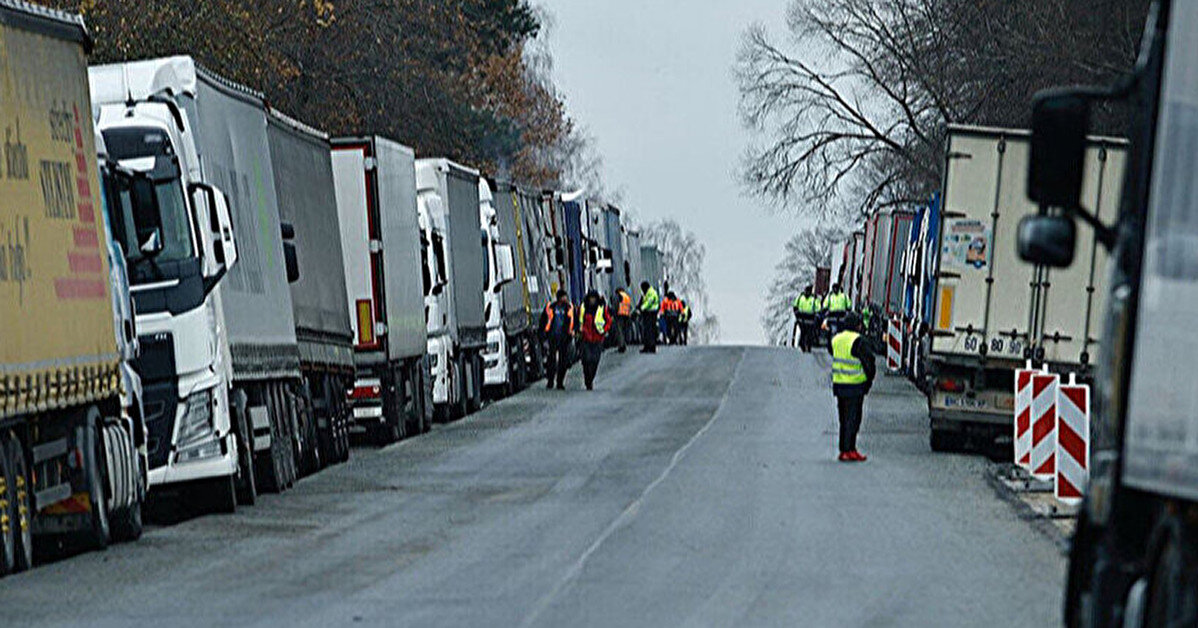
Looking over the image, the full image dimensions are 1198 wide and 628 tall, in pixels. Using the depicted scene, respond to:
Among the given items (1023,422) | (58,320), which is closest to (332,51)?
(1023,422)

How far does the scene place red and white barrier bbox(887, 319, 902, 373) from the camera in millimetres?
50469

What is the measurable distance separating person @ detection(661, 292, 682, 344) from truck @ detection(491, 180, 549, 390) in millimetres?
26701

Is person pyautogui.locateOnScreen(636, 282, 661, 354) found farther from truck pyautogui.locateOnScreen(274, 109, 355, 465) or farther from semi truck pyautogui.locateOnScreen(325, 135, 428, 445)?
truck pyautogui.locateOnScreen(274, 109, 355, 465)

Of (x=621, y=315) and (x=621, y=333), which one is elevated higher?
(x=621, y=315)

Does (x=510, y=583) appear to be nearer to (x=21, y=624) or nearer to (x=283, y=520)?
(x=21, y=624)

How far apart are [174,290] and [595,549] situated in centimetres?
501

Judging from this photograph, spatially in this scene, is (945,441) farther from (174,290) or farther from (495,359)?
(495,359)

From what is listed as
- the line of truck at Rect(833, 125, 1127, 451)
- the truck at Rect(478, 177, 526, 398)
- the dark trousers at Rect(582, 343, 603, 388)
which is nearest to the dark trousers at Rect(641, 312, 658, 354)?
the dark trousers at Rect(582, 343, 603, 388)

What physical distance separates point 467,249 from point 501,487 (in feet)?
50.1

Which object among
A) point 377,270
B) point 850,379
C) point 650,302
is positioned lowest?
point 650,302

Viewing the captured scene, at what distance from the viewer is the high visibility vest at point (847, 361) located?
26250 millimetres

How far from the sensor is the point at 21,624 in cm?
1287

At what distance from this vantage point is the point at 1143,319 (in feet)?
24.3

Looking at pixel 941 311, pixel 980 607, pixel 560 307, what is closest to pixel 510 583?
pixel 980 607
